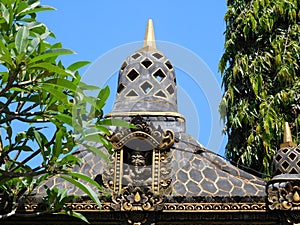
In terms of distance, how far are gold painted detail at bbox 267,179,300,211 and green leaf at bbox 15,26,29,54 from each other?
3.23 meters

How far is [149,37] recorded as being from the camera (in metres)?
10.5

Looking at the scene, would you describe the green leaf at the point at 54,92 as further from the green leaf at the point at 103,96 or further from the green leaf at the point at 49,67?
the green leaf at the point at 103,96

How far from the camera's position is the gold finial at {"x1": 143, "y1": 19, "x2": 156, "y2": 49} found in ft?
34.3

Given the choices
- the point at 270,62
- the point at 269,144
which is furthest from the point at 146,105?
the point at 270,62

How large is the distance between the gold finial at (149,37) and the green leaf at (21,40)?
3.88 metres

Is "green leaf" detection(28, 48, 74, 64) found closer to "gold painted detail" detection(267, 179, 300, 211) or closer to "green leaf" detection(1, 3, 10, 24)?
"green leaf" detection(1, 3, 10, 24)

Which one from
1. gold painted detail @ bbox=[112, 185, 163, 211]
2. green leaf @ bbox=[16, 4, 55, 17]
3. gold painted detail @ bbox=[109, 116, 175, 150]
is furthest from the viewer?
gold painted detail @ bbox=[109, 116, 175, 150]

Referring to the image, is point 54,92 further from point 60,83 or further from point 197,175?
point 197,175

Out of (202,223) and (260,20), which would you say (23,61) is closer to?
(202,223)

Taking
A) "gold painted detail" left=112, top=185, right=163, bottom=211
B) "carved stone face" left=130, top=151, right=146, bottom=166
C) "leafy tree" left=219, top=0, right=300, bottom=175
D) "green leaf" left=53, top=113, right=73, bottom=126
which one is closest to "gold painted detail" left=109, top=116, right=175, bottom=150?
"carved stone face" left=130, top=151, right=146, bottom=166

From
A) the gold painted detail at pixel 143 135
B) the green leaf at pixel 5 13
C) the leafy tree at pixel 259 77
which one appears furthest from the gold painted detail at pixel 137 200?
the leafy tree at pixel 259 77

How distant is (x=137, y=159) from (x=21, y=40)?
8.87ft

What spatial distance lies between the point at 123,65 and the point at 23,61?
3718 mm

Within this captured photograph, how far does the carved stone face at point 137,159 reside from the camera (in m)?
8.92
